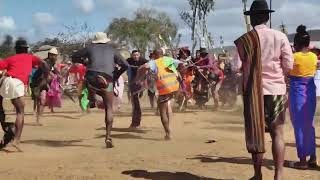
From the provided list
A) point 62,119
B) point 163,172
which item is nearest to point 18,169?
point 163,172

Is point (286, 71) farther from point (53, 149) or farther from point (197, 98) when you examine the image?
point (197, 98)

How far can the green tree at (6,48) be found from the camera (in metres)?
45.2

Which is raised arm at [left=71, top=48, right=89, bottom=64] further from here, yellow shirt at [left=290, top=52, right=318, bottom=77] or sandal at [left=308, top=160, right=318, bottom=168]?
sandal at [left=308, top=160, right=318, bottom=168]

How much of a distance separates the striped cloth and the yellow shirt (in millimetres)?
1567

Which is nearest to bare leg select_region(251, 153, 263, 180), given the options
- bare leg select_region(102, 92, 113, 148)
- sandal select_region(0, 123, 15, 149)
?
bare leg select_region(102, 92, 113, 148)

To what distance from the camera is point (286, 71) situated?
647 centimetres

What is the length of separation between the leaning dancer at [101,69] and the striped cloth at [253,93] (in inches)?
149

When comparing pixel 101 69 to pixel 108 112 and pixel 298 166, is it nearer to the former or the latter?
pixel 108 112

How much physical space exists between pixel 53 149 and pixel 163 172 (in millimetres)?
3073

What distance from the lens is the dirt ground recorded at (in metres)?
7.34

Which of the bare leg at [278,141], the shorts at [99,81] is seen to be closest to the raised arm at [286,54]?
the bare leg at [278,141]

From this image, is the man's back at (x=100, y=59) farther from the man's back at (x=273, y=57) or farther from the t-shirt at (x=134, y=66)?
the man's back at (x=273, y=57)

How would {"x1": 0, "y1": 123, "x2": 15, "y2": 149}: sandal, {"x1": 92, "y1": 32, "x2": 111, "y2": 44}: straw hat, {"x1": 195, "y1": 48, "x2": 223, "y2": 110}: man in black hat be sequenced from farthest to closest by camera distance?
1. {"x1": 195, "y1": 48, "x2": 223, "y2": 110}: man in black hat
2. {"x1": 92, "y1": 32, "x2": 111, "y2": 44}: straw hat
3. {"x1": 0, "y1": 123, "x2": 15, "y2": 149}: sandal

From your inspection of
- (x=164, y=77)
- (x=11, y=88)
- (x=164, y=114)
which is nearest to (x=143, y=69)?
(x=164, y=77)
